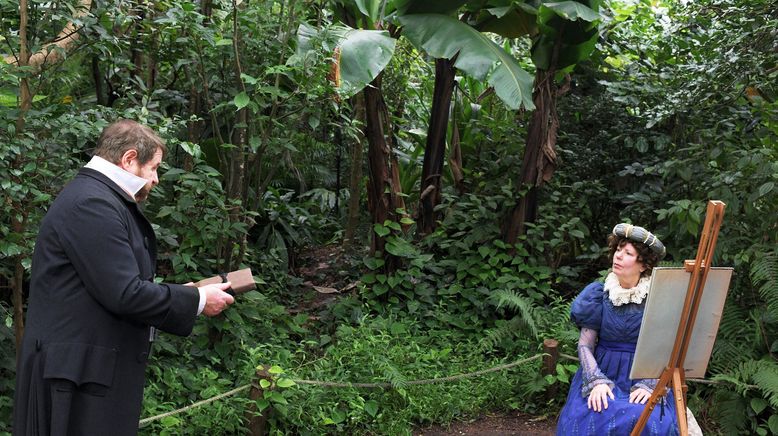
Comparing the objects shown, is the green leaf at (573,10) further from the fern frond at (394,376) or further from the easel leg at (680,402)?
the easel leg at (680,402)

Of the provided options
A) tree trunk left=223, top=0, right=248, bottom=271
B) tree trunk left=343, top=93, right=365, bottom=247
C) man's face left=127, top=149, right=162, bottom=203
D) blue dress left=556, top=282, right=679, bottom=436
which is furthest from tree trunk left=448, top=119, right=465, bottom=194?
man's face left=127, top=149, right=162, bottom=203

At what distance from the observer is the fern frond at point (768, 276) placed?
5.45 meters

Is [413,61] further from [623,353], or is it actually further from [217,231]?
[623,353]

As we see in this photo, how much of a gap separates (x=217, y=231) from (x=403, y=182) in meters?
3.15

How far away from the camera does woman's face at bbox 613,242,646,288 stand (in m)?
4.07

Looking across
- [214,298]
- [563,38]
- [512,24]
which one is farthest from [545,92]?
[214,298]

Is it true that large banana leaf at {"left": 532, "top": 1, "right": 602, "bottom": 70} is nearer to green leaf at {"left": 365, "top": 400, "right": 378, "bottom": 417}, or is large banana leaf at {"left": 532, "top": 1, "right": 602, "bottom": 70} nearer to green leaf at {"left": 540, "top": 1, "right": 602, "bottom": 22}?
green leaf at {"left": 540, "top": 1, "right": 602, "bottom": 22}

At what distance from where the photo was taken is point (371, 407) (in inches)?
216

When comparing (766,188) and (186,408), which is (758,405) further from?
(186,408)

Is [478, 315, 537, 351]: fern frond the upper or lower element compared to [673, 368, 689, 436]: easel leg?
lower

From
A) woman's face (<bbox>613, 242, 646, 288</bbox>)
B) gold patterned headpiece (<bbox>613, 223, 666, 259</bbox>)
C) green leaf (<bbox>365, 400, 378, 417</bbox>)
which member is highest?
gold patterned headpiece (<bbox>613, 223, 666, 259</bbox>)

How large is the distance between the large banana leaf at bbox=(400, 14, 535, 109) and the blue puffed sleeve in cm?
223

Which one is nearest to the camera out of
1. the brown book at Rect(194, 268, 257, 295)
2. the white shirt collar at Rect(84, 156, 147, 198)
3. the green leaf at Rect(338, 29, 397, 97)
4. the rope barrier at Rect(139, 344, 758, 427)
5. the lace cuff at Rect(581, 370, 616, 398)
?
the white shirt collar at Rect(84, 156, 147, 198)

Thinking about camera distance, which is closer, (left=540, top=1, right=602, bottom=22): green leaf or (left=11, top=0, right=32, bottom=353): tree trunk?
(left=11, top=0, right=32, bottom=353): tree trunk
